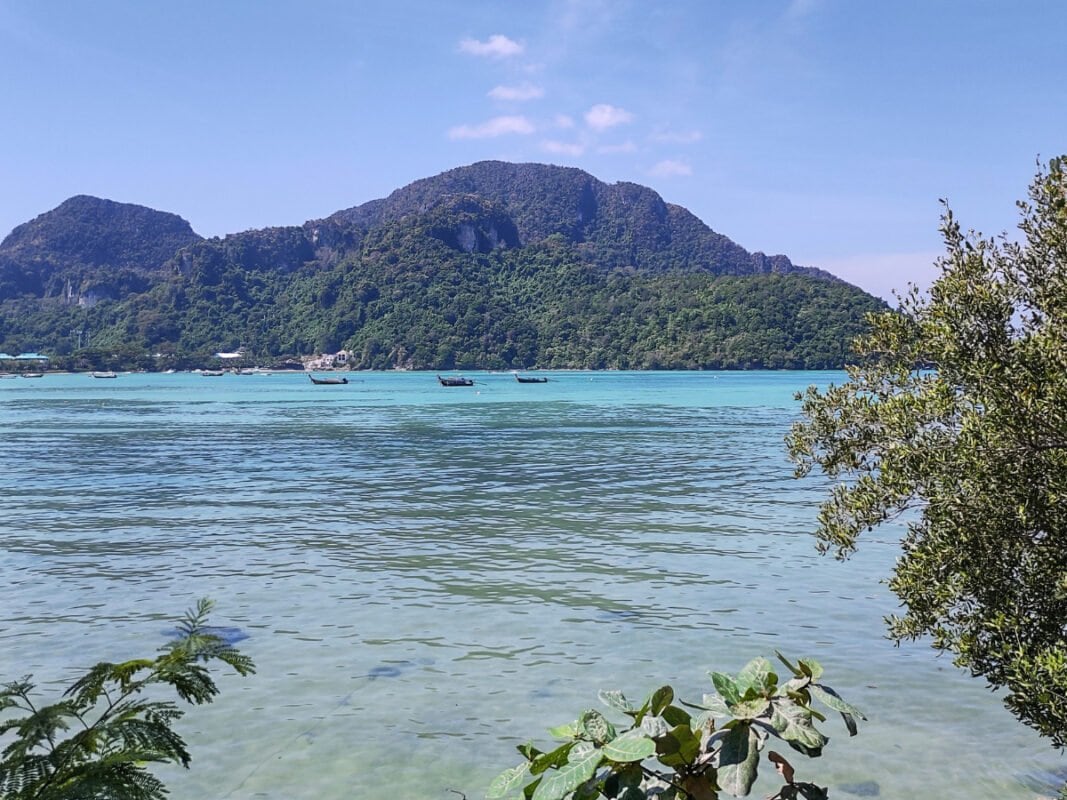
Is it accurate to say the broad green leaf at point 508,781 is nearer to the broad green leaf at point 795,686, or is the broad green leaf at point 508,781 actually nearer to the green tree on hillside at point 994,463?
the broad green leaf at point 795,686

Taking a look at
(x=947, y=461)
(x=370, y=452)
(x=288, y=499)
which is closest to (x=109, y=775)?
(x=947, y=461)

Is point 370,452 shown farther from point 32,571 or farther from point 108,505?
point 32,571

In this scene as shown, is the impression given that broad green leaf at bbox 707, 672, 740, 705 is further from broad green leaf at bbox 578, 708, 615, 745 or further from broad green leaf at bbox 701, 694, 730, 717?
broad green leaf at bbox 578, 708, 615, 745

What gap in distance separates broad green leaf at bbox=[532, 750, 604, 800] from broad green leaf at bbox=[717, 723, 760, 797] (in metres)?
0.56

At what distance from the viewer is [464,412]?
290ft

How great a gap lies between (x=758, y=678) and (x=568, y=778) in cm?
111

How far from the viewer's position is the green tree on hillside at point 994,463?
7344 mm

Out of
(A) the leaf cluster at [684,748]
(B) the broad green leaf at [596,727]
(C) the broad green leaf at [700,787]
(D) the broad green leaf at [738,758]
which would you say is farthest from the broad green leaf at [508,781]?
(D) the broad green leaf at [738,758]

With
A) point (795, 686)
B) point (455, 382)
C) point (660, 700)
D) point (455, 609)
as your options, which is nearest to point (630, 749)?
point (660, 700)

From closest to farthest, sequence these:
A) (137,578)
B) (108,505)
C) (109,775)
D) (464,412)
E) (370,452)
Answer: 1. (109,775)
2. (137,578)
3. (108,505)
4. (370,452)
5. (464,412)

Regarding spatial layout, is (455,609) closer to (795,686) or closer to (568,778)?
(795,686)

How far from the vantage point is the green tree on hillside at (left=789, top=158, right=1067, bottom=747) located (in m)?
7.34

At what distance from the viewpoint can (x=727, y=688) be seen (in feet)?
12.9

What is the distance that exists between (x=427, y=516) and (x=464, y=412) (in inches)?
2429
